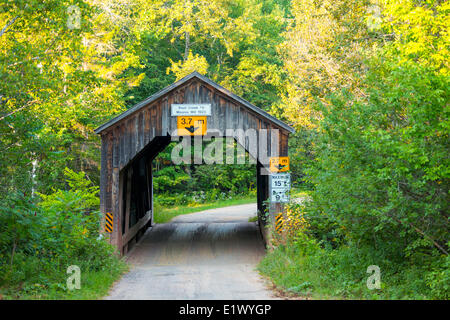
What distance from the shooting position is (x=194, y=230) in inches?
778

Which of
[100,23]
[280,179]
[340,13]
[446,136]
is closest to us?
[446,136]

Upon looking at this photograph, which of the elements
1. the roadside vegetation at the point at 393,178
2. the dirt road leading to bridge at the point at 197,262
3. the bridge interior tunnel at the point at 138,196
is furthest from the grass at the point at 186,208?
the roadside vegetation at the point at 393,178

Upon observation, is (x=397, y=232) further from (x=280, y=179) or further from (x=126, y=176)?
(x=126, y=176)

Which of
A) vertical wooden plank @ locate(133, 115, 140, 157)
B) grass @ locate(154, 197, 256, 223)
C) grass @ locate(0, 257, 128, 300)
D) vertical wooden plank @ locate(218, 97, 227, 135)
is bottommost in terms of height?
grass @ locate(154, 197, 256, 223)

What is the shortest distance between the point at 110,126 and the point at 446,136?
879 centimetres

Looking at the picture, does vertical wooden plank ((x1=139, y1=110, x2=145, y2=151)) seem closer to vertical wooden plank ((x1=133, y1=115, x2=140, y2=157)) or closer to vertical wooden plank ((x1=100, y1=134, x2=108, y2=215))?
vertical wooden plank ((x1=133, y1=115, x2=140, y2=157))

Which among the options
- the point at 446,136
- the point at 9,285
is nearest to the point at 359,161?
the point at 446,136

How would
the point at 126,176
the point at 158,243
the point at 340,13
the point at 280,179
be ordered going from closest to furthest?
the point at 280,179 < the point at 126,176 < the point at 158,243 < the point at 340,13

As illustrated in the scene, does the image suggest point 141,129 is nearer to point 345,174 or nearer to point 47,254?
point 47,254

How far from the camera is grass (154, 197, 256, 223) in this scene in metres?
24.0

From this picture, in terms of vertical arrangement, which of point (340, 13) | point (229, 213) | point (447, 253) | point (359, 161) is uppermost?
point (340, 13)

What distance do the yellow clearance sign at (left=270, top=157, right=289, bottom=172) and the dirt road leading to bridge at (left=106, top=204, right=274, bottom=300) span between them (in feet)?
7.84

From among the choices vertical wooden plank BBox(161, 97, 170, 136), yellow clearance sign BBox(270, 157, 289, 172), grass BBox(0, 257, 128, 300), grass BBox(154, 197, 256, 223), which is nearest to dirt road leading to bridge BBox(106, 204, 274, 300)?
grass BBox(0, 257, 128, 300)

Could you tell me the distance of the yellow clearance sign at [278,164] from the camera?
46.9 ft
